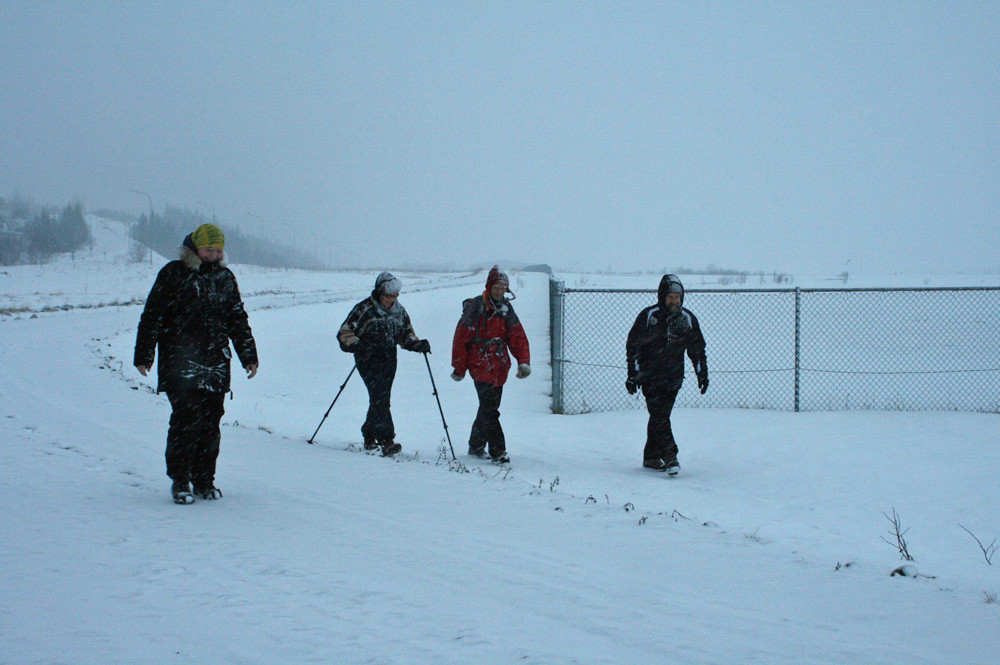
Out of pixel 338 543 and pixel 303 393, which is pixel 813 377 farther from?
pixel 338 543

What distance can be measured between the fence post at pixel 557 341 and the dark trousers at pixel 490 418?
12.1 ft

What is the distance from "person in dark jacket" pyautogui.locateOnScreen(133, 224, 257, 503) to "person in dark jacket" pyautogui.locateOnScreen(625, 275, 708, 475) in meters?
4.12

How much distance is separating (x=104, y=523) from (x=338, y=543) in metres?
1.43

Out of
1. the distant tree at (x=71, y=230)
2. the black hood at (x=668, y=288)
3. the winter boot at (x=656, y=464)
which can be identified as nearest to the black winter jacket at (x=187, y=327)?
the black hood at (x=668, y=288)

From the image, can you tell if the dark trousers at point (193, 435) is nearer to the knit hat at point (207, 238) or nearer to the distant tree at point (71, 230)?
the knit hat at point (207, 238)

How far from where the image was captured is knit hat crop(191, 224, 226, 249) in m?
4.81

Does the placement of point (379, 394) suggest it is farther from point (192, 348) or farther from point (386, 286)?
point (192, 348)

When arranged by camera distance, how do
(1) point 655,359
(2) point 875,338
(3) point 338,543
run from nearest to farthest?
(3) point 338,543 → (1) point 655,359 → (2) point 875,338

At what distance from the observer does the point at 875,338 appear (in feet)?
59.6

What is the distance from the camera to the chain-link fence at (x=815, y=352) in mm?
11859

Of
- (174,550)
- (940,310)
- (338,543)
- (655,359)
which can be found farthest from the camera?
(940,310)

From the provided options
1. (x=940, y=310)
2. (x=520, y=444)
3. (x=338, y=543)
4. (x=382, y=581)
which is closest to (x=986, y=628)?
(x=382, y=581)

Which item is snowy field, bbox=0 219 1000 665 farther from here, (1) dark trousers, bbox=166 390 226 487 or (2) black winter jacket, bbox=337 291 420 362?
(2) black winter jacket, bbox=337 291 420 362

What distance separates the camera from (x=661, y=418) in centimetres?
749
